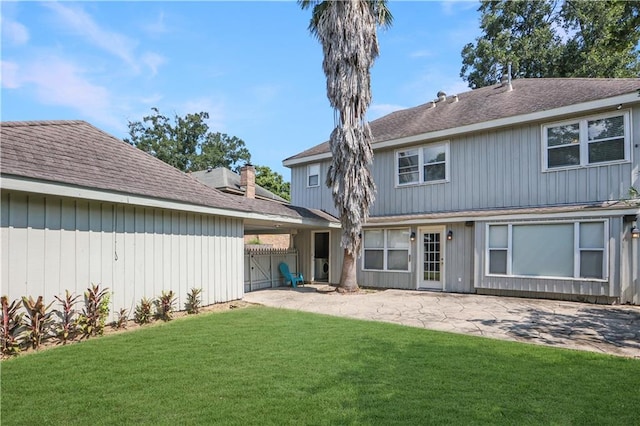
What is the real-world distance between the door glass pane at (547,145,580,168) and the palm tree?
507 cm

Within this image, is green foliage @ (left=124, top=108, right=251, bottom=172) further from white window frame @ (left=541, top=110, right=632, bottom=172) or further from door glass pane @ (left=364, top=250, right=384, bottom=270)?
white window frame @ (left=541, top=110, right=632, bottom=172)

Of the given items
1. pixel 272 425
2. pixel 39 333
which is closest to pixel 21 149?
pixel 39 333

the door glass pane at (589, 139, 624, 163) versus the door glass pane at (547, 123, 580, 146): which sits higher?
the door glass pane at (547, 123, 580, 146)

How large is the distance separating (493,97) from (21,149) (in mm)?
13437

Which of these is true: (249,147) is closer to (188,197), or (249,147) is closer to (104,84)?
(104,84)

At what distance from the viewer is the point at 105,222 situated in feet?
21.4

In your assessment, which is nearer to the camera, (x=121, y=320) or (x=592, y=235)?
(x=121, y=320)

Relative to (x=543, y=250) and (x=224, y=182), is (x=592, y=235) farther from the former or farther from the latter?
(x=224, y=182)

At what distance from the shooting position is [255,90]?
17.3 meters

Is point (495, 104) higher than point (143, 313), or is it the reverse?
point (495, 104)

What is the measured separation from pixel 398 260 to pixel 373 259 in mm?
979

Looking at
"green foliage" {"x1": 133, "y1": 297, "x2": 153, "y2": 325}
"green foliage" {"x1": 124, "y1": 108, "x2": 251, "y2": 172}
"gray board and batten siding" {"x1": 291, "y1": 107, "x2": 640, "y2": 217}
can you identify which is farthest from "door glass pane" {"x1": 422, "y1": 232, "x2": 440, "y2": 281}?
"green foliage" {"x1": 124, "y1": 108, "x2": 251, "y2": 172}

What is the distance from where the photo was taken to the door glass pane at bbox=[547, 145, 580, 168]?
941 centimetres

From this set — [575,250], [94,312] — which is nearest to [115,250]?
[94,312]
